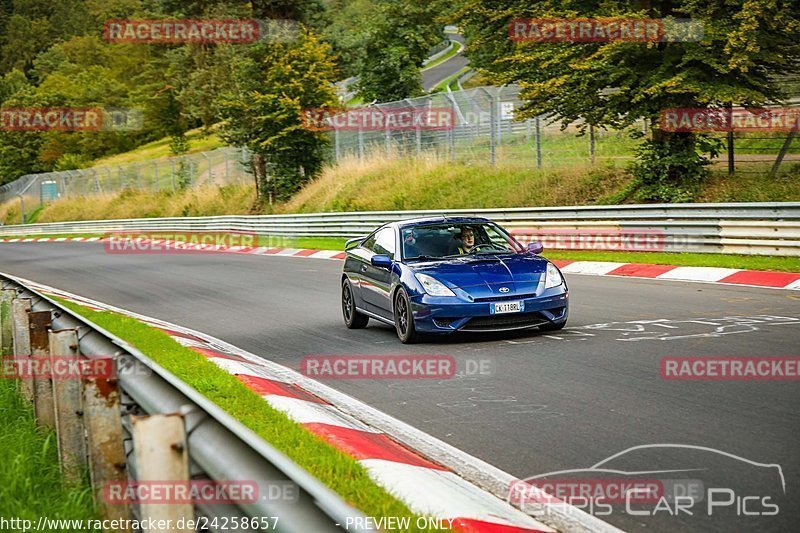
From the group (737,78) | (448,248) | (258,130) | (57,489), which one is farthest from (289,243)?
(57,489)

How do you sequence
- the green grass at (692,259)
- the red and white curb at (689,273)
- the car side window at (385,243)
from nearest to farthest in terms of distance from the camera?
the car side window at (385,243), the red and white curb at (689,273), the green grass at (692,259)

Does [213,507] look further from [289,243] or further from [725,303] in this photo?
[289,243]

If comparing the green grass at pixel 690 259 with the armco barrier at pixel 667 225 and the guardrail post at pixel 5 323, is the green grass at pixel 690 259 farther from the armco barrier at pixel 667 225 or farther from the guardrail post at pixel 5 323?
the guardrail post at pixel 5 323

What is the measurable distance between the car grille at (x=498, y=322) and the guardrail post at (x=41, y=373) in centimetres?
538

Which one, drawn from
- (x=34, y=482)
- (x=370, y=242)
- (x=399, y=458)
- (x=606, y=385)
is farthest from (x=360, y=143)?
(x=34, y=482)

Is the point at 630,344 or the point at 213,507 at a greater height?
the point at 213,507

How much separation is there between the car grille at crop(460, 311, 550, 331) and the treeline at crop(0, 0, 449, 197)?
15.8 metres

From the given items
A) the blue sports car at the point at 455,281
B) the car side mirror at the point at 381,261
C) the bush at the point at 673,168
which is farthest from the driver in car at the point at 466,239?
the bush at the point at 673,168

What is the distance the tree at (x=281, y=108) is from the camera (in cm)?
4097

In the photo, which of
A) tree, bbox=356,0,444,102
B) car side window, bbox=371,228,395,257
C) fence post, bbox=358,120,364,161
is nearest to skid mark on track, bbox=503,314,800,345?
car side window, bbox=371,228,395,257

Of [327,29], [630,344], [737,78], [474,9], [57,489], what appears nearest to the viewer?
[57,489]

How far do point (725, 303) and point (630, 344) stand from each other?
3.37 m

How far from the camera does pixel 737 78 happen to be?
794 inches

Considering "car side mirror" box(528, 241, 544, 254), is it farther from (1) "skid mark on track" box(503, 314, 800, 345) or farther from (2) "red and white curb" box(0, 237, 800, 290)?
(2) "red and white curb" box(0, 237, 800, 290)
